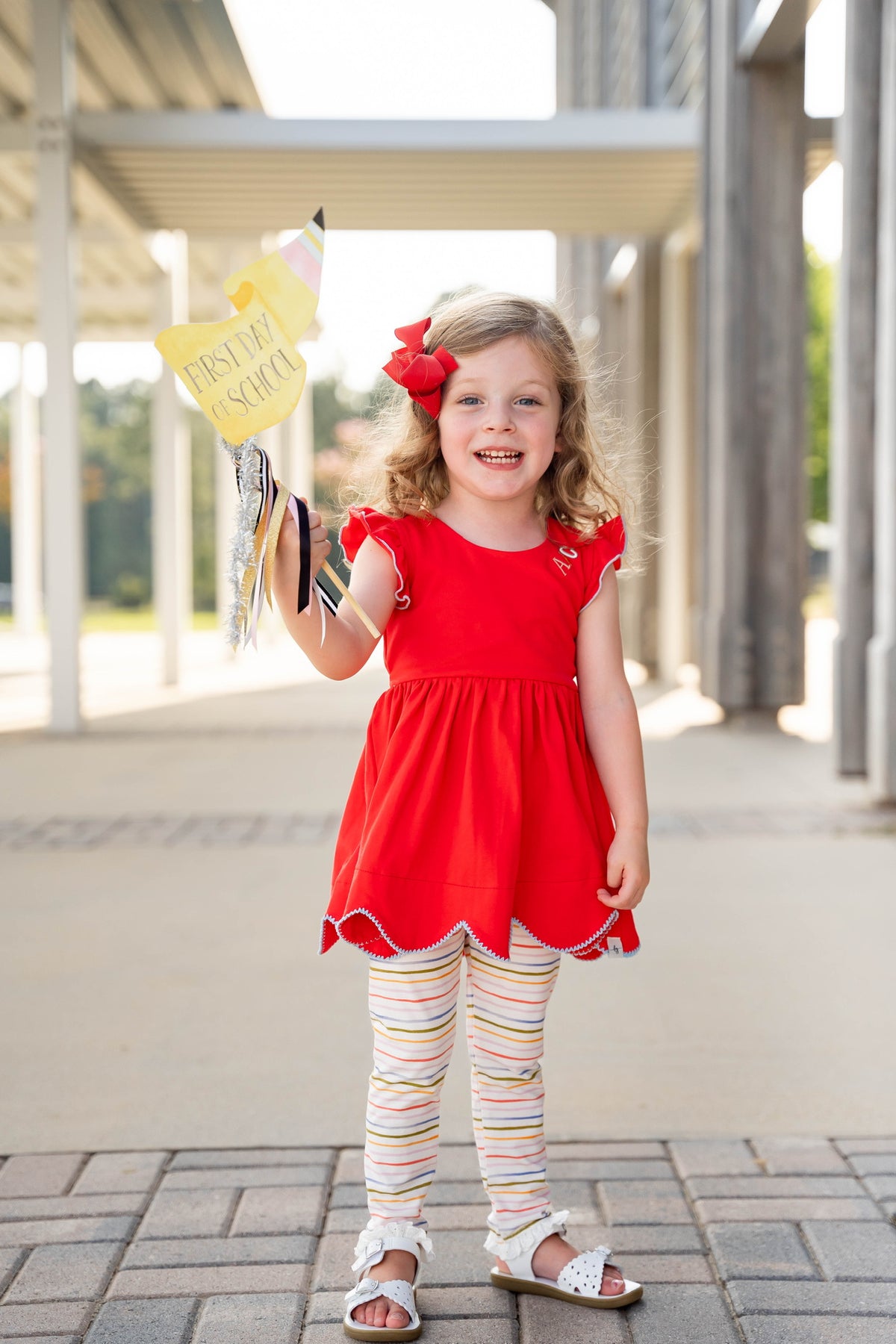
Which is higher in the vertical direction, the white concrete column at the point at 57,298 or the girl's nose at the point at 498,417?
the white concrete column at the point at 57,298

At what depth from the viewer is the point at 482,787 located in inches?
74.9

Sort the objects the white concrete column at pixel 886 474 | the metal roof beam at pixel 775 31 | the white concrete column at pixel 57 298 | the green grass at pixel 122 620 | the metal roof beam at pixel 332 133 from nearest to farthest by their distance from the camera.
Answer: the white concrete column at pixel 886 474
the metal roof beam at pixel 775 31
the white concrete column at pixel 57 298
the metal roof beam at pixel 332 133
the green grass at pixel 122 620

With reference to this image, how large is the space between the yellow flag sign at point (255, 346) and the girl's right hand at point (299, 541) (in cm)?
13

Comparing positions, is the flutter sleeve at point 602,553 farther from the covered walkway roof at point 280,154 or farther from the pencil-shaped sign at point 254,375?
the covered walkway roof at point 280,154

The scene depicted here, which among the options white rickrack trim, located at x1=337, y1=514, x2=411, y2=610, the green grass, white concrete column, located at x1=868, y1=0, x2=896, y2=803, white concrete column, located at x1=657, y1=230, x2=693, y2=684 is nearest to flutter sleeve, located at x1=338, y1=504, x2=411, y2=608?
white rickrack trim, located at x1=337, y1=514, x2=411, y2=610

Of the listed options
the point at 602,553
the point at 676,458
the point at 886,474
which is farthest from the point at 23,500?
the point at 602,553

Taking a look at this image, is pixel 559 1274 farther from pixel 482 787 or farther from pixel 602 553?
pixel 602 553

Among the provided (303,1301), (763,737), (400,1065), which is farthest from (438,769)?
(763,737)

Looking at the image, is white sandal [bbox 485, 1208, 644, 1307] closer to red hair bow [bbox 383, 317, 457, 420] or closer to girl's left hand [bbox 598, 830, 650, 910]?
girl's left hand [bbox 598, 830, 650, 910]

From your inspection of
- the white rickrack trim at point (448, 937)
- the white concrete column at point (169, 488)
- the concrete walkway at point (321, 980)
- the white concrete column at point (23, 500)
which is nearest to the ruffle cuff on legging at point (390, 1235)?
the white rickrack trim at point (448, 937)

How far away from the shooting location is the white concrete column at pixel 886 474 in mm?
5062

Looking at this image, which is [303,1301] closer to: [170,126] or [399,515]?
[399,515]

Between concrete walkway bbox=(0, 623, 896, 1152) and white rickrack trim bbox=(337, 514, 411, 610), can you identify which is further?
concrete walkway bbox=(0, 623, 896, 1152)

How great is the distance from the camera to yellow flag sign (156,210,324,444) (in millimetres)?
1722
